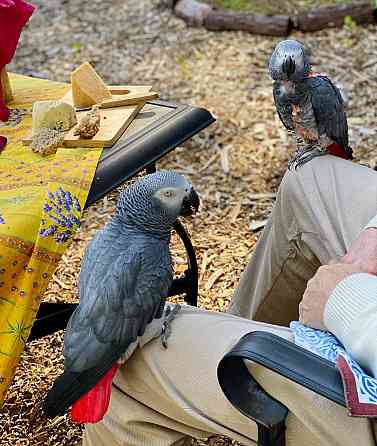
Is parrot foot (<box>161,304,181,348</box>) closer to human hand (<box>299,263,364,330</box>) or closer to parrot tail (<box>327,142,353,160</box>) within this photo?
human hand (<box>299,263,364,330</box>)

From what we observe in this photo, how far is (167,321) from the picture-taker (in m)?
1.07

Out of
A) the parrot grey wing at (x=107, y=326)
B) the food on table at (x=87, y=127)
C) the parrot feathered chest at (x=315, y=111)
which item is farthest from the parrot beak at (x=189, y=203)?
the parrot feathered chest at (x=315, y=111)

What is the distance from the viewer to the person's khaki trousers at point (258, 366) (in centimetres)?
89

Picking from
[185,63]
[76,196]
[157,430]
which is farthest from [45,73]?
[157,430]

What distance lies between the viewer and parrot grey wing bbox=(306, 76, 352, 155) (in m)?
1.59

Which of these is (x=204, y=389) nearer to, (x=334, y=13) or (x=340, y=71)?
(x=340, y=71)

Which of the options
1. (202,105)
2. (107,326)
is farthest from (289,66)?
(202,105)

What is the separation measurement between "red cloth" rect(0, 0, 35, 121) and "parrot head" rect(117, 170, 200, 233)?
0.55 meters

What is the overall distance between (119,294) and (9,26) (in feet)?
2.56

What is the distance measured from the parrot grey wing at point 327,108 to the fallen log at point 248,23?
1714mm

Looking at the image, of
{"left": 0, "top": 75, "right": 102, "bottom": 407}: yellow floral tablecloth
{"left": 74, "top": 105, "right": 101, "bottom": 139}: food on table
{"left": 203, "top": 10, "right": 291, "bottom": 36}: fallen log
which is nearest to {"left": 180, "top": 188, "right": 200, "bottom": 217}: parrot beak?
{"left": 0, "top": 75, "right": 102, "bottom": 407}: yellow floral tablecloth

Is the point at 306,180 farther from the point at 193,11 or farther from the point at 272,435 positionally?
the point at 193,11

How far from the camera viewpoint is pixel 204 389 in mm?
973

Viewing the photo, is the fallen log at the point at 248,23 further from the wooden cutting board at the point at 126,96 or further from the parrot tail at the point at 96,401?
the parrot tail at the point at 96,401
